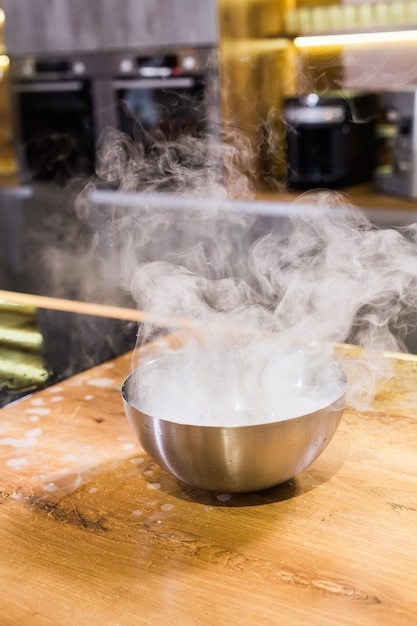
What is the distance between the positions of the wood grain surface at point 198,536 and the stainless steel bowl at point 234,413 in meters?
0.06

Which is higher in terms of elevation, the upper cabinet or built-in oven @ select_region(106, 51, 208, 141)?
the upper cabinet

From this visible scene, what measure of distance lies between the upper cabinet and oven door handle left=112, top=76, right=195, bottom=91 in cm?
18

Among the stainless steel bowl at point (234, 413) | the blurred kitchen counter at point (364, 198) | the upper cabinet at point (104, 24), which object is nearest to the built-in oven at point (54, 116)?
the upper cabinet at point (104, 24)

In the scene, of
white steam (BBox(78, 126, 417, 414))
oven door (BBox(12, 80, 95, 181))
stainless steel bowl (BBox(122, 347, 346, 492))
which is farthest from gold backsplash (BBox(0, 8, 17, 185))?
stainless steel bowl (BBox(122, 347, 346, 492))

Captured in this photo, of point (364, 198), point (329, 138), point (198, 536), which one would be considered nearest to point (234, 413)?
point (198, 536)

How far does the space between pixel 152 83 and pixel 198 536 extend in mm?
3223

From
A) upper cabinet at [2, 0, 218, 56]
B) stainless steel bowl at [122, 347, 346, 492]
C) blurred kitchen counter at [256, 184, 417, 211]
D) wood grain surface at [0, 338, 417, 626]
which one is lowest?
blurred kitchen counter at [256, 184, 417, 211]

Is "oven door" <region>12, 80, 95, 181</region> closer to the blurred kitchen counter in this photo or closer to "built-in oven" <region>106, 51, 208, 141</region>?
"built-in oven" <region>106, 51, 208, 141</region>

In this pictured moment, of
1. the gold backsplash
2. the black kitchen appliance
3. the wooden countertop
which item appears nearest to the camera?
the wooden countertop

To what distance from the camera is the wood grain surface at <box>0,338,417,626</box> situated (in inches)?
29.2

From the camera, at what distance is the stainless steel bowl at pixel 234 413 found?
2.90ft

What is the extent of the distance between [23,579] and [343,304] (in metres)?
0.78

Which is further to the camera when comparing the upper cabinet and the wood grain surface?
the upper cabinet

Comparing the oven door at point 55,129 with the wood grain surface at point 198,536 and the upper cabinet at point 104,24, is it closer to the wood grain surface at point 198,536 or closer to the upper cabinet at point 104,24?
the upper cabinet at point 104,24
